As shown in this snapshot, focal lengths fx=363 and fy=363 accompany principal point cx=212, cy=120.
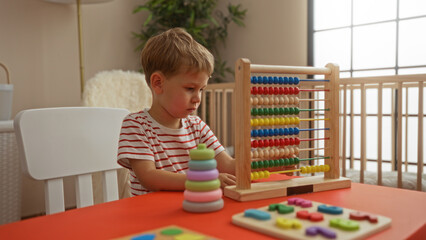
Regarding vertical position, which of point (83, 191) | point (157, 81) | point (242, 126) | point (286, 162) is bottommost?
point (83, 191)

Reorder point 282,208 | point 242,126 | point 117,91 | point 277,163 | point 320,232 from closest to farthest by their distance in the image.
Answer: point 320,232 → point 282,208 → point 242,126 → point 277,163 → point 117,91

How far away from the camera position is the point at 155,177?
3.09ft

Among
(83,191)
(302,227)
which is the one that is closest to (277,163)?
(302,227)

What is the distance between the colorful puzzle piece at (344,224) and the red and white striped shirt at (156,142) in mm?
579

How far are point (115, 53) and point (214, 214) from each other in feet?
10.2

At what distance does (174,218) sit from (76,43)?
2.90 meters

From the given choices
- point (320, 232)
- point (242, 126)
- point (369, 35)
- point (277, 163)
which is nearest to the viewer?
point (320, 232)

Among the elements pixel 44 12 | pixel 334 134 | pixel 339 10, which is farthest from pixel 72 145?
pixel 339 10

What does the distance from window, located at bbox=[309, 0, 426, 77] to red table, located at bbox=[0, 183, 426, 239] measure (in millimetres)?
2427

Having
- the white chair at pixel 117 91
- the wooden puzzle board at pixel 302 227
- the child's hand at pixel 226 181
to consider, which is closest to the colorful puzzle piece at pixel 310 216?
the wooden puzzle board at pixel 302 227

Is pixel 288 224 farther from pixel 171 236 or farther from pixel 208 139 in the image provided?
pixel 208 139

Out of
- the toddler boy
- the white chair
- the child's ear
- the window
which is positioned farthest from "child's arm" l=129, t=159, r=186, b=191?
the window

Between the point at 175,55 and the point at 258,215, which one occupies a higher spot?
the point at 175,55

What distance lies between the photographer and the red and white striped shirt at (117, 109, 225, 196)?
1.03 meters
